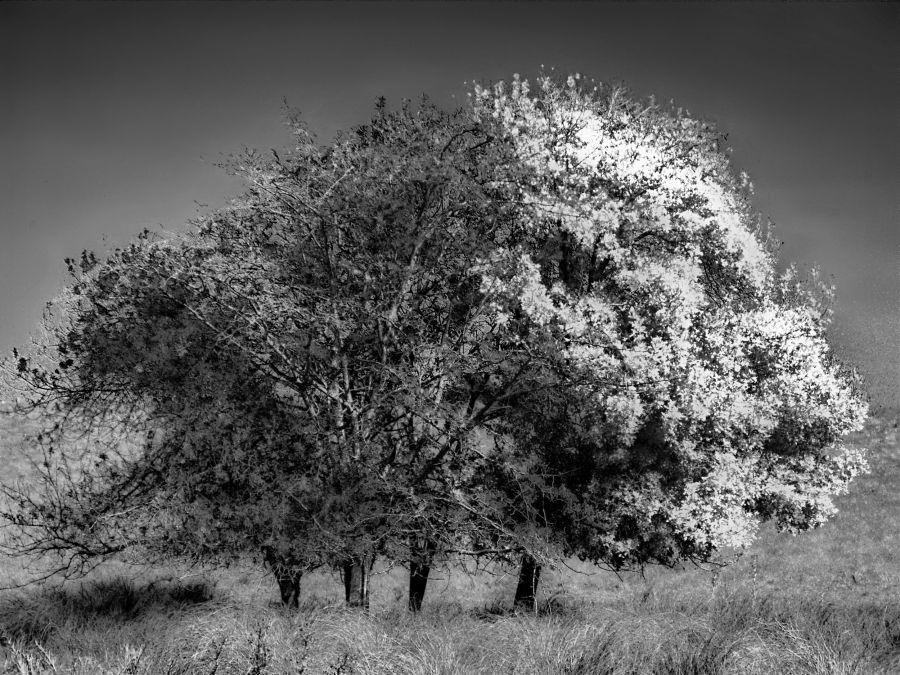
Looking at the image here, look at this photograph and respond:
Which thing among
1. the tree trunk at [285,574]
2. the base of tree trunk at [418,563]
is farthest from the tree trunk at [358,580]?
the tree trunk at [285,574]

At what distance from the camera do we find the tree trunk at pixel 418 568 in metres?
11.8

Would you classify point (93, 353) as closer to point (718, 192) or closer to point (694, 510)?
point (694, 510)

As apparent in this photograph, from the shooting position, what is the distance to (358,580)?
41.4 ft

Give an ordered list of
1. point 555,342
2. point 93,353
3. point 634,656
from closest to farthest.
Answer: point 634,656, point 93,353, point 555,342

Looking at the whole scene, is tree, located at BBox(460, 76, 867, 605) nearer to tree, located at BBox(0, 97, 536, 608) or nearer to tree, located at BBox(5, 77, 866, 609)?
tree, located at BBox(5, 77, 866, 609)

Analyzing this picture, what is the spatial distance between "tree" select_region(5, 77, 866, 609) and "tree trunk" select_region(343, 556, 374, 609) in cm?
10

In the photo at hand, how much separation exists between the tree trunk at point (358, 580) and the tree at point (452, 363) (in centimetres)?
10

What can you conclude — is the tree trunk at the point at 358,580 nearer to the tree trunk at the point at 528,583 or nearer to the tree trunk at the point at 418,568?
the tree trunk at the point at 418,568

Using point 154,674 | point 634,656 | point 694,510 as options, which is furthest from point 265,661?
point 694,510

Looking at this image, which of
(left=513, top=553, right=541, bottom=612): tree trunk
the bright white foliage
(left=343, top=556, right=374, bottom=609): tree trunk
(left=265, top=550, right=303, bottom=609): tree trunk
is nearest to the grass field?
(left=265, top=550, right=303, bottom=609): tree trunk

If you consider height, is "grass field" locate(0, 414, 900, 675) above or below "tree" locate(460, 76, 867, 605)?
below

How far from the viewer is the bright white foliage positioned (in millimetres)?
13227

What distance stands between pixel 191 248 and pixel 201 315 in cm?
117

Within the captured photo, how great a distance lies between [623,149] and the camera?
48.6 ft
